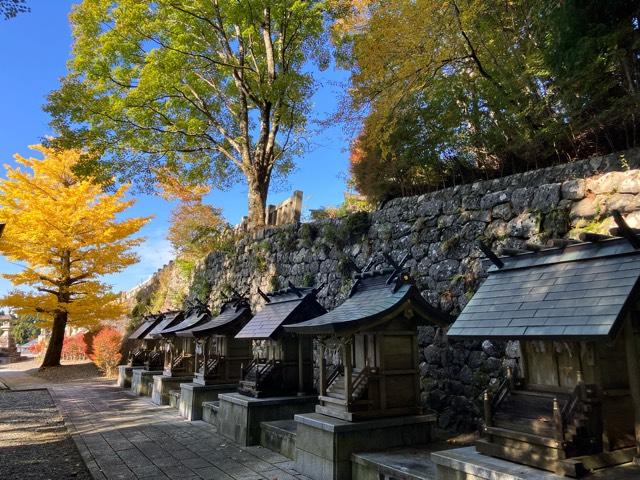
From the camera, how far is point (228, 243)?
16.9 metres

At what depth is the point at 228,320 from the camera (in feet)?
32.6

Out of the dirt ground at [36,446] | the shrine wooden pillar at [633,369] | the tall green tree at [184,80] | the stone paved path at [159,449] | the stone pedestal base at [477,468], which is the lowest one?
the dirt ground at [36,446]

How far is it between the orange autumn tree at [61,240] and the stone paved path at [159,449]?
896cm

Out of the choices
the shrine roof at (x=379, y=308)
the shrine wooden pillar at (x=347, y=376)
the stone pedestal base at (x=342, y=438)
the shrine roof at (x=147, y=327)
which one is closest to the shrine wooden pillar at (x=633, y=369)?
the shrine roof at (x=379, y=308)

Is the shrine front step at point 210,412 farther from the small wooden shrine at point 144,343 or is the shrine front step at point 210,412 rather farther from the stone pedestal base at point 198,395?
the small wooden shrine at point 144,343

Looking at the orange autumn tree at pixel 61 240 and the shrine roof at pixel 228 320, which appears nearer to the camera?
the shrine roof at pixel 228 320

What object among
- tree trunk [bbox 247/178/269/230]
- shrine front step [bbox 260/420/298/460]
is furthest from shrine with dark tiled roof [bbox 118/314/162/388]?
shrine front step [bbox 260/420/298/460]

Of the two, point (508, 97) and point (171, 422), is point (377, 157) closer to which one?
point (508, 97)

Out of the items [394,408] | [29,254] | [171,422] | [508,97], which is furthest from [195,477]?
[29,254]

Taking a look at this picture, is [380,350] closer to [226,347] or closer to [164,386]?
[226,347]

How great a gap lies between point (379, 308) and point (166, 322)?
11291 mm

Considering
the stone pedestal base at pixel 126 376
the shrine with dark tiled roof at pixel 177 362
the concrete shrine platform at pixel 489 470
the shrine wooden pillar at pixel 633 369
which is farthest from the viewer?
the stone pedestal base at pixel 126 376

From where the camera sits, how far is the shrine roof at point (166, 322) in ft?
47.5

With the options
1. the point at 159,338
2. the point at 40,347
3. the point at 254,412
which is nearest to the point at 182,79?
the point at 159,338
